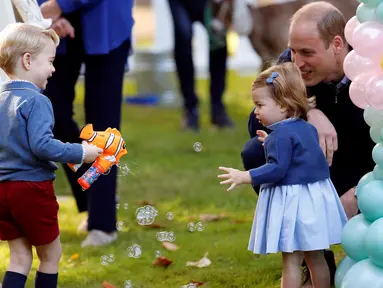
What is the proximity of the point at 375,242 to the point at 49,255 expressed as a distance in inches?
45.3

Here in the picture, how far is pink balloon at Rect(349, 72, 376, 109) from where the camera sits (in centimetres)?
302

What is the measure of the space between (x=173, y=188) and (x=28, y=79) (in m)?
2.48

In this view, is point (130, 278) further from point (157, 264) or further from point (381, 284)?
point (381, 284)

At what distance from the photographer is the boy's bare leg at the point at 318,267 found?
3151 mm

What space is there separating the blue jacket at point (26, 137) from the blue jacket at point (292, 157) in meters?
0.65

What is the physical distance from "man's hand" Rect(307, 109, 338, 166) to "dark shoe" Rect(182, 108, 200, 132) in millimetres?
3882

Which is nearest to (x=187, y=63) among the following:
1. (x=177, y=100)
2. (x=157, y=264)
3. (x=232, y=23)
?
(x=232, y=23)

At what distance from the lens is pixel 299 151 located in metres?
3.02

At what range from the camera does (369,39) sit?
9.57ft

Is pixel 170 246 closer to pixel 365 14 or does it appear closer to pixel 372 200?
pixel 372 200

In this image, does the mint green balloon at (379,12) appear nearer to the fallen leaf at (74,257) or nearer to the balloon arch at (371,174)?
the balloon arch at (371,174)

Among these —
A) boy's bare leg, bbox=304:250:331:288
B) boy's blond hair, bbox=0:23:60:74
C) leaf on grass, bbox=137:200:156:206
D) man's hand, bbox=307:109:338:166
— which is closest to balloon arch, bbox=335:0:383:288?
boy's bare leg, bbox=304:250:331:288

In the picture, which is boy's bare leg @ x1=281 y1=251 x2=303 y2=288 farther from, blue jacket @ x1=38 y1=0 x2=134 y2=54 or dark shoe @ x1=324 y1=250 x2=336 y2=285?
blue jacket @ x1=38 y1=0 x2=134 y2=54

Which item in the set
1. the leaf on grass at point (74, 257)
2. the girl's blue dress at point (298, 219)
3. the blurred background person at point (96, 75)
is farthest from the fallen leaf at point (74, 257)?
the girl's blue dress at point (298, 219)
